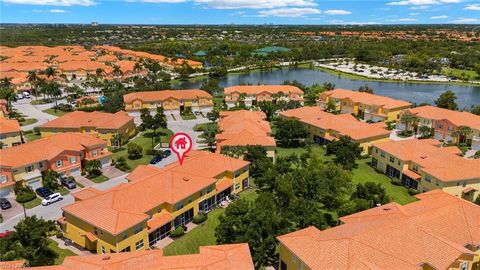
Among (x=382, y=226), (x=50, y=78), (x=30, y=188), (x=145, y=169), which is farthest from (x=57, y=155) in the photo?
(x=50, y=78)

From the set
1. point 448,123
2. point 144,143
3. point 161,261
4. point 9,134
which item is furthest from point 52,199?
point 448,123

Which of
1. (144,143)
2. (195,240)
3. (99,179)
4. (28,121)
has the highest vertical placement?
(28,121)

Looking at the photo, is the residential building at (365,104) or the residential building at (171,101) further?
the residential building at (171,101)

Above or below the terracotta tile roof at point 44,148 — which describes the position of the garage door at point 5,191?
below

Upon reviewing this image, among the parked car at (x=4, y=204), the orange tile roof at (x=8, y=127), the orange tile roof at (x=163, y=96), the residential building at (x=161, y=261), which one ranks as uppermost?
the orange tile roof at (x=163, y=96)

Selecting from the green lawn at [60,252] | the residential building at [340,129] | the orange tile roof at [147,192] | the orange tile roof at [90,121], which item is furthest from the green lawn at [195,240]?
the orange tile roof at [90,121]

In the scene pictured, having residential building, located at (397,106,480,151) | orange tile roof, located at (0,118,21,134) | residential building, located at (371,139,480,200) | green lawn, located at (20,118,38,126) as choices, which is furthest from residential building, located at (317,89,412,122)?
green lawn, located at (20,118,38,126)

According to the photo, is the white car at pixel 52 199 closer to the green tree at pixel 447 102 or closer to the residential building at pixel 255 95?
the residential building at pixel 255 95

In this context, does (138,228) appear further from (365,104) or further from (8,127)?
(365,104)
